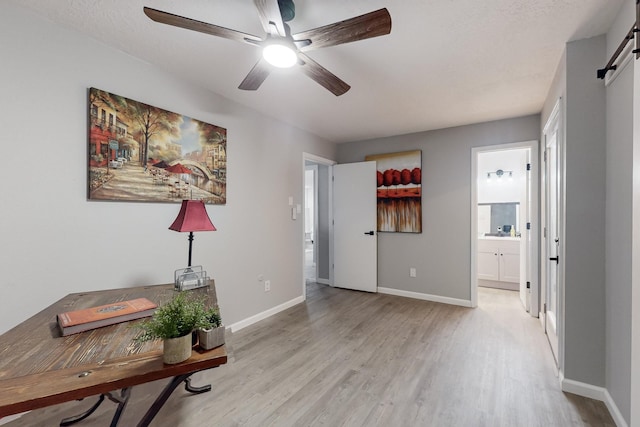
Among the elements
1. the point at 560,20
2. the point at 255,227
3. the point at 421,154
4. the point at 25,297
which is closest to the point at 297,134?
the point at 255,227

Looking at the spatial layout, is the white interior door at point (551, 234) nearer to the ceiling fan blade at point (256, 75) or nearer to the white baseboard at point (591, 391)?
the white baseboard at point (591, 391)

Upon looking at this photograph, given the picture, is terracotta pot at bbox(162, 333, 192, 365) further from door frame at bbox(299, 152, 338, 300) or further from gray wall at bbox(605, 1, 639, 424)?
door frame at bbox(299, 152, 338, 300)

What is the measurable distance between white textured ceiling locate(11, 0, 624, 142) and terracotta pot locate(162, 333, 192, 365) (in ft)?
5.59

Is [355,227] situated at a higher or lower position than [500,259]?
higher

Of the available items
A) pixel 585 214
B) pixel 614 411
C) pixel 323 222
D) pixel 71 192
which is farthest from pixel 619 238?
pixel 323 222

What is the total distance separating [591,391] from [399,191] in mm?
2861

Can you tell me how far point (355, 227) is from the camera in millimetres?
4531

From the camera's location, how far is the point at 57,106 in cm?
180

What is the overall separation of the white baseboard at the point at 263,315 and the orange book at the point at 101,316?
1.41 meters

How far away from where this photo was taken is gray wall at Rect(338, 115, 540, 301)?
3693mm

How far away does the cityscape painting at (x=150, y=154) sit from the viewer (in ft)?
6.47

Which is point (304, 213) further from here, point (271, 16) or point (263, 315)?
point (271, 16)

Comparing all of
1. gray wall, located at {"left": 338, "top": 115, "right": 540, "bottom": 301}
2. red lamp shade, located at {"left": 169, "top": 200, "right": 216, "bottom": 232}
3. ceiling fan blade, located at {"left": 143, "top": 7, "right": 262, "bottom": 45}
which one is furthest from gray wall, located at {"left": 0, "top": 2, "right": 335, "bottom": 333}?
gray wall, located at {"left": 338, "top": 115, "right": 540, "bottom": 301}

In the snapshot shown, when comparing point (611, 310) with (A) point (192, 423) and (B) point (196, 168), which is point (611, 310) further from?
(B) point (196, 168)
